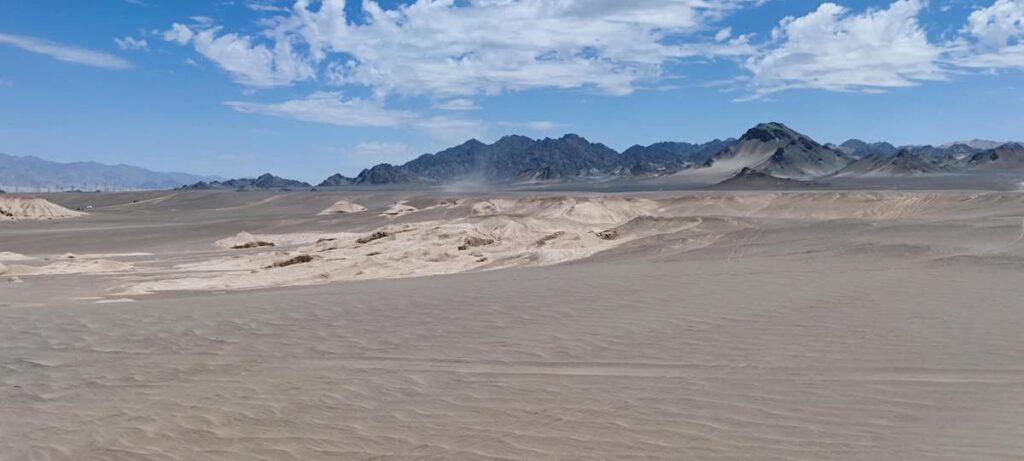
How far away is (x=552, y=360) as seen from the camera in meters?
8.52

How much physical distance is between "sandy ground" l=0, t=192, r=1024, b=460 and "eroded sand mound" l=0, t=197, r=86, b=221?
136 ft

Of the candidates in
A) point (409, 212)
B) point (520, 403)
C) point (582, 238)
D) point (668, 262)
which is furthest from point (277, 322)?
point (409, 212)

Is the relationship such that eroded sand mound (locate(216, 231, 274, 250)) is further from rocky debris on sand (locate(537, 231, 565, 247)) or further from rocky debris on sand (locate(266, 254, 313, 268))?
rocky debris on sand (locate(537, 231, 565, 247))

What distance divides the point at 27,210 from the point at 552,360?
5623 centimetres

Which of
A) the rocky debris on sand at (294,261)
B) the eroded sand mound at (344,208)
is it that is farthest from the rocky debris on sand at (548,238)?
the eroded sand mound at (344,208)

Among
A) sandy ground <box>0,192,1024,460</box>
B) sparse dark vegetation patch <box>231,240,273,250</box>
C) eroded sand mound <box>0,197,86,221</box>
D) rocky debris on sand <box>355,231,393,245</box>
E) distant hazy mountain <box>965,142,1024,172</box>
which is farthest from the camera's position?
distant hazy mountain <box>965,142,1024,172</box>

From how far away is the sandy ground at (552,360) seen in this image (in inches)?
235

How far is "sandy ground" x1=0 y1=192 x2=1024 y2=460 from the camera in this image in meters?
5.98

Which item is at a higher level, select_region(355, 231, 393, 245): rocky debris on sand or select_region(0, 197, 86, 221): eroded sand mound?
select_region(0, 197, 86, 221): eroded sand mound

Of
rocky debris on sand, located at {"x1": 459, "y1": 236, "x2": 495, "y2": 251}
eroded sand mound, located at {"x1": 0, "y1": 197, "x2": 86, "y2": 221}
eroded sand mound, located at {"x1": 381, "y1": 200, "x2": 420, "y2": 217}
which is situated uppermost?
eroded sand mound, located at {"x1": 0, "y1": 197, "x2": 86, "y2": 221}

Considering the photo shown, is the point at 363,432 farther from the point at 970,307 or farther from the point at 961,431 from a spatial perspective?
the point at 970,307

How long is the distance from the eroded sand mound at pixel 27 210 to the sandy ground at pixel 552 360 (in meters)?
41.3

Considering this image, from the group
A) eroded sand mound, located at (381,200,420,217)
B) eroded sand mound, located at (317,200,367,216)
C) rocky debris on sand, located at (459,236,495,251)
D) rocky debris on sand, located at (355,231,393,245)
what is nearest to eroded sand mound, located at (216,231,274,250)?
rocky debris on sand, located at (355,231,393,245)

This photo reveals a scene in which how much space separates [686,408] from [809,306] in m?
5.24
